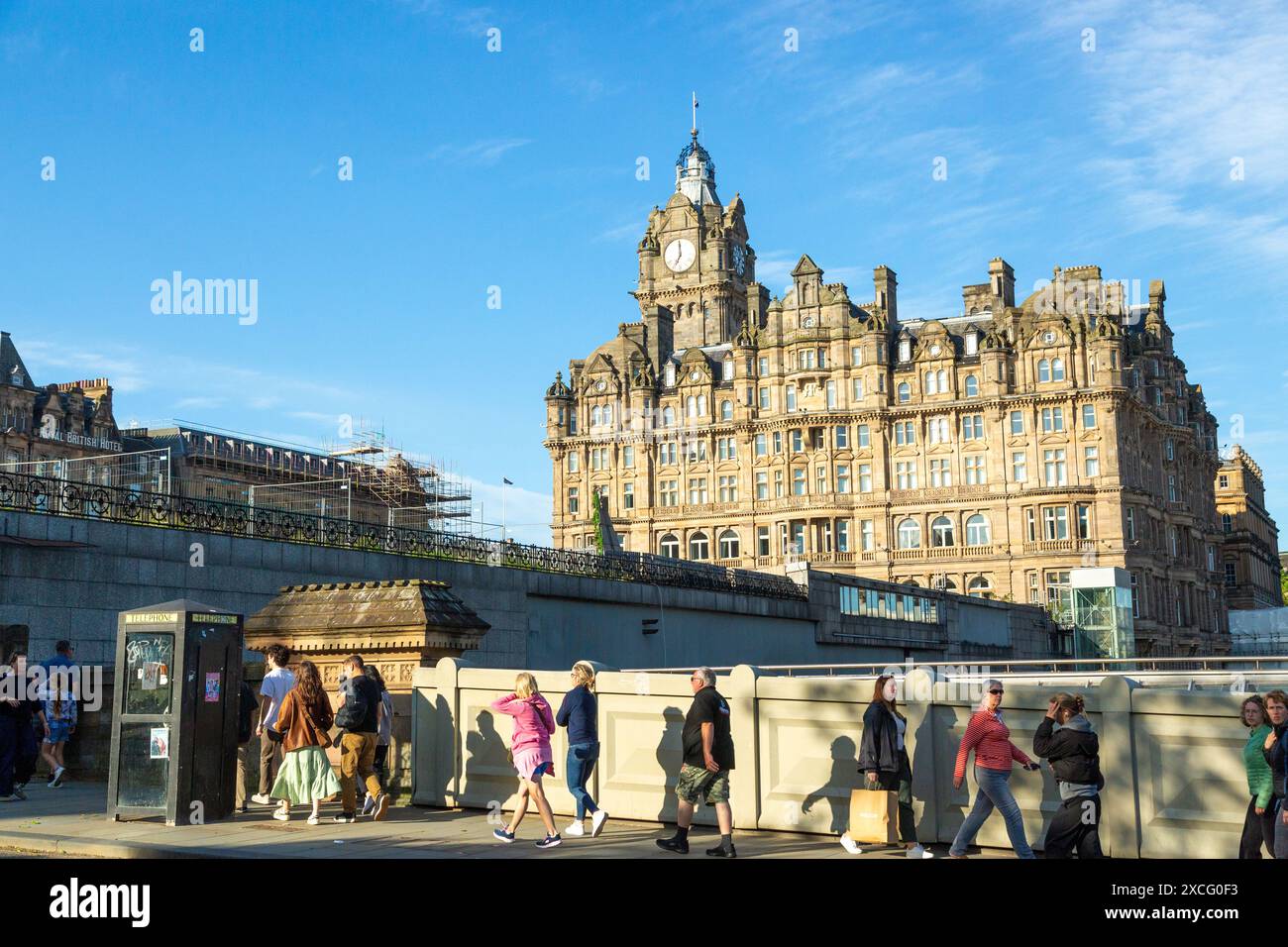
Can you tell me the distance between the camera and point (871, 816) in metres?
13.3

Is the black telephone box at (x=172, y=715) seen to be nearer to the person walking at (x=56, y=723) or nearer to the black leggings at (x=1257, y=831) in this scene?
the person walking at (x=56, y=723)

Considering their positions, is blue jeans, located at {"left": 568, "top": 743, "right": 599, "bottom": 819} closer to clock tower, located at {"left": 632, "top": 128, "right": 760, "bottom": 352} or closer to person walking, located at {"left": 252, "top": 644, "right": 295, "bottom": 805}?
person walking, located at {"left": 252, "top": 644, "right": 295, "bottom": 805}

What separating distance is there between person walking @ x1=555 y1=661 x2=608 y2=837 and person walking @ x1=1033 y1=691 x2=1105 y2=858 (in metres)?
4.66

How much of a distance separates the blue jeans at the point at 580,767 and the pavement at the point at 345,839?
1.42 ft

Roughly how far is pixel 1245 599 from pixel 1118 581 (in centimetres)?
6342

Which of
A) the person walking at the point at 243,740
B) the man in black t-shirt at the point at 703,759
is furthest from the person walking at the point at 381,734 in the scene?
the man in black t-shirt at the point at 703,759

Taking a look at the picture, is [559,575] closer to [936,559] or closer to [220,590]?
[220,590]

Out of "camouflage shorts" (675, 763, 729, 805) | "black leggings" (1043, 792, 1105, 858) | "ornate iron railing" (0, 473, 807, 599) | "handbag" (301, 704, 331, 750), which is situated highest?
"ornate iron railing" (0, 473, 807, 599)

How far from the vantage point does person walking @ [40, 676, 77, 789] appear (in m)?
19.0

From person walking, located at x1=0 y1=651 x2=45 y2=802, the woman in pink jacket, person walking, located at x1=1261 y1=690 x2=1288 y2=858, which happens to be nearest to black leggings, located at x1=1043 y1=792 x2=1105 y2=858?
person walking, located at x1=1261 y1=690 x2=1288 y2=858

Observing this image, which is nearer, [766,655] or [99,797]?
[99,797]

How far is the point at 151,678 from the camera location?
15.4 metres
